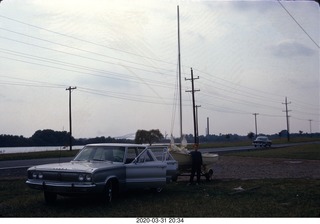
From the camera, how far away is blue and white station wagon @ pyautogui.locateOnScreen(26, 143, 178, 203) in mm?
9477

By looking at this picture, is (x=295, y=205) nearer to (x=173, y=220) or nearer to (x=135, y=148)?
(x=173, y=220)

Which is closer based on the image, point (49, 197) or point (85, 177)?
point (85, 177)

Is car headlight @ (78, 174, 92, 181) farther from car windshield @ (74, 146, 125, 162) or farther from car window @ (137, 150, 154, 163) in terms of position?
car window @ (137, 150, 154, 163)

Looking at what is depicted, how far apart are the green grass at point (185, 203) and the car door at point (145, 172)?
37 centimetres

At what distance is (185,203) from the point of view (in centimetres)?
1011

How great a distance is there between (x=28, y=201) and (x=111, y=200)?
2167 millimetres

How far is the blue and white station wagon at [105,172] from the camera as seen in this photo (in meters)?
9.48

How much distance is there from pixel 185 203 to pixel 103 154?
8.78ft

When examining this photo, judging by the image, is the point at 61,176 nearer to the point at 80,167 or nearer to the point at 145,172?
the point at 80,167

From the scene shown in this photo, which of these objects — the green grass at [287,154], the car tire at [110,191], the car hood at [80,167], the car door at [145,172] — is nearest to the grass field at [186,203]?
the car tire at [110,191]

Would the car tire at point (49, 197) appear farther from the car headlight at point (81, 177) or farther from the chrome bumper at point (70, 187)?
the car headlight at point (81, 177)

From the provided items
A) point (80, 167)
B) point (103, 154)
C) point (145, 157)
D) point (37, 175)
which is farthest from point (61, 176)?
point (145, 157)

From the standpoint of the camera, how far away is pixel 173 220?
7.32 meters

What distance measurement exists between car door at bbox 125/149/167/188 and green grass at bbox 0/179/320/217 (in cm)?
37
